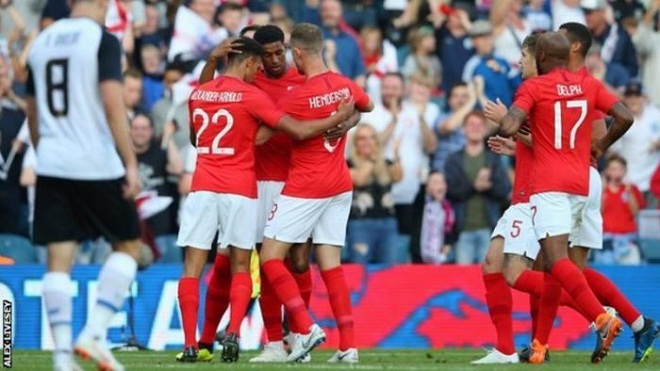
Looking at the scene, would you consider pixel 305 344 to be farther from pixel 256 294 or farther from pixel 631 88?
pixel 631 88

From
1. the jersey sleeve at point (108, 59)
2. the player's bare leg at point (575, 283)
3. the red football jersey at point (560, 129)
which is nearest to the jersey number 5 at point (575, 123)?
the red football jersey at point (560, 129)

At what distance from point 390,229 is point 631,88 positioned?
430 centimetres

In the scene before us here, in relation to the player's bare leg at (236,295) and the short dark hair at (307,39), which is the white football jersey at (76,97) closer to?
the player's bare leg at (236,295)

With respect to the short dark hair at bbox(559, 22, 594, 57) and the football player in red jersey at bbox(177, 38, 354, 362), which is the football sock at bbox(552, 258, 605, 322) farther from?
the football player in red jersey at bbox(177, 38, 354, 362)

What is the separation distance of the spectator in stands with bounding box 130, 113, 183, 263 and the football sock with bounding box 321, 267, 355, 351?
5.68 metres

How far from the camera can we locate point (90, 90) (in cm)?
1162

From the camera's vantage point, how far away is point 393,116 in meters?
22.0

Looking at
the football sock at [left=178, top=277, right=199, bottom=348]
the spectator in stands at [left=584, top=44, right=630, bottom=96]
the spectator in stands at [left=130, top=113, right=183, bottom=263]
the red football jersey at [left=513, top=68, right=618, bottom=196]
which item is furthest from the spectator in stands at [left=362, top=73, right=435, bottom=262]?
the football sock at [left=178, top=277, right=199, bottom=348]

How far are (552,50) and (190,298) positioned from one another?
140 inches

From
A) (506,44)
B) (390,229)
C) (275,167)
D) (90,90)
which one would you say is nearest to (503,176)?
(390,229)

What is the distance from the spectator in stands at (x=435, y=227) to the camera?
837 inches

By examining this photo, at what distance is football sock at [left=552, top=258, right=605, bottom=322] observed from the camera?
1425 centimetres

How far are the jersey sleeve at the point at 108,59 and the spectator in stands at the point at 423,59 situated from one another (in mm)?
12070

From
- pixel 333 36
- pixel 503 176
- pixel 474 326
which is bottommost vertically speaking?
pixel 474 326
